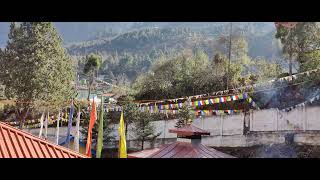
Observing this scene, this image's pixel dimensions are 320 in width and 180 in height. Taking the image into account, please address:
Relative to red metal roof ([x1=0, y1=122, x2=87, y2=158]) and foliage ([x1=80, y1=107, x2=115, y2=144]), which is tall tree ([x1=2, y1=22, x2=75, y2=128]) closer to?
foliage ([x1=80, y1=107, x2=115, y2=144])

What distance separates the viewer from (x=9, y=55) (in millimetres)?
16500

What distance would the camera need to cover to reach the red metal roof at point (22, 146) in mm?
3985

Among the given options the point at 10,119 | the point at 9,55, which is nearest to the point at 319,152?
the point at 9,55

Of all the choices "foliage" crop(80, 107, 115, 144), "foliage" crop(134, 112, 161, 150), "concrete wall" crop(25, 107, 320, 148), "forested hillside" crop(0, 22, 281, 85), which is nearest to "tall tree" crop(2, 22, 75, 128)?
"foliage" crop(80, 107, 115, 144)

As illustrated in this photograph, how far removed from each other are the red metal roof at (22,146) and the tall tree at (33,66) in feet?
39.4

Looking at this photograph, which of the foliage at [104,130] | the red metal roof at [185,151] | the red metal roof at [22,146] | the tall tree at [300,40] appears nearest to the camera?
the red metal roof at [22,146]

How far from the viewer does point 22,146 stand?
4.22 m

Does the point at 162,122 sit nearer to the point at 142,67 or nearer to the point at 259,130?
the point at 259,130

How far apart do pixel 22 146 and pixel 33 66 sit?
41.6 feet

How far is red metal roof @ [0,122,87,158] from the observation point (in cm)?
398

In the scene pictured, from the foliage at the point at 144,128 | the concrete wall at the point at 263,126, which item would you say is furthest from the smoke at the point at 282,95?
the foliage at the point at 144,128

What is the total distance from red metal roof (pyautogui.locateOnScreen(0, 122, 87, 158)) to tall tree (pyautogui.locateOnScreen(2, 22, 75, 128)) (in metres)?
12.0

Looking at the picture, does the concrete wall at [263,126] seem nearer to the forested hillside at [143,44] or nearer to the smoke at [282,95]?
the smoke at [282,95]

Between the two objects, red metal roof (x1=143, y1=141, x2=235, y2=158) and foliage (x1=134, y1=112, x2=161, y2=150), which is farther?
foliage (x1=134, y1=112, x2=161, y2=150)
